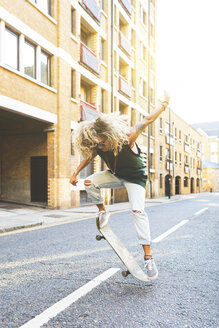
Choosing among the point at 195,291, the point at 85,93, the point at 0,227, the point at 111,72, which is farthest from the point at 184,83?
the point at 111,72

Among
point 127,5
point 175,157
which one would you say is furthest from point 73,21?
point 175,157

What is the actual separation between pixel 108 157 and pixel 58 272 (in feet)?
4.87

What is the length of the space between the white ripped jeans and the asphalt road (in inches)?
20.4

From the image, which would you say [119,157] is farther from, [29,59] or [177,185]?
Answer: [177,185]

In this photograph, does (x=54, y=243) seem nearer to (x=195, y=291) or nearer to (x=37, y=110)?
(x=195, y=291)

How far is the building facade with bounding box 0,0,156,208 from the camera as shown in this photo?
12508 millimetres

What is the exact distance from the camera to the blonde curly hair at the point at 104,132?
3.20 m

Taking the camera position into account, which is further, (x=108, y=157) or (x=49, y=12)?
(x=49, y=12)

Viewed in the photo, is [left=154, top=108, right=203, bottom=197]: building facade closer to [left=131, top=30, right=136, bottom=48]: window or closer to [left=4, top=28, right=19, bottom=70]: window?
[left=131, top=30, right=136, bottom=48]: window

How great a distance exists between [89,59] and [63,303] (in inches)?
661

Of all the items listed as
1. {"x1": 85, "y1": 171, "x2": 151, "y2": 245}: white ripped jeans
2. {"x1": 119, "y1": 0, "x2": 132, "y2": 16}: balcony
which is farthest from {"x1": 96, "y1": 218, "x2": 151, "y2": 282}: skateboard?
{"x1": 119, "y1": 0, "x2": 132, "y2": 16}: balcony

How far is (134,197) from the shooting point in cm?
347

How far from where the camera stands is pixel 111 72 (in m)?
21.6

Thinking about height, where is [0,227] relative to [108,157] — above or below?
below
